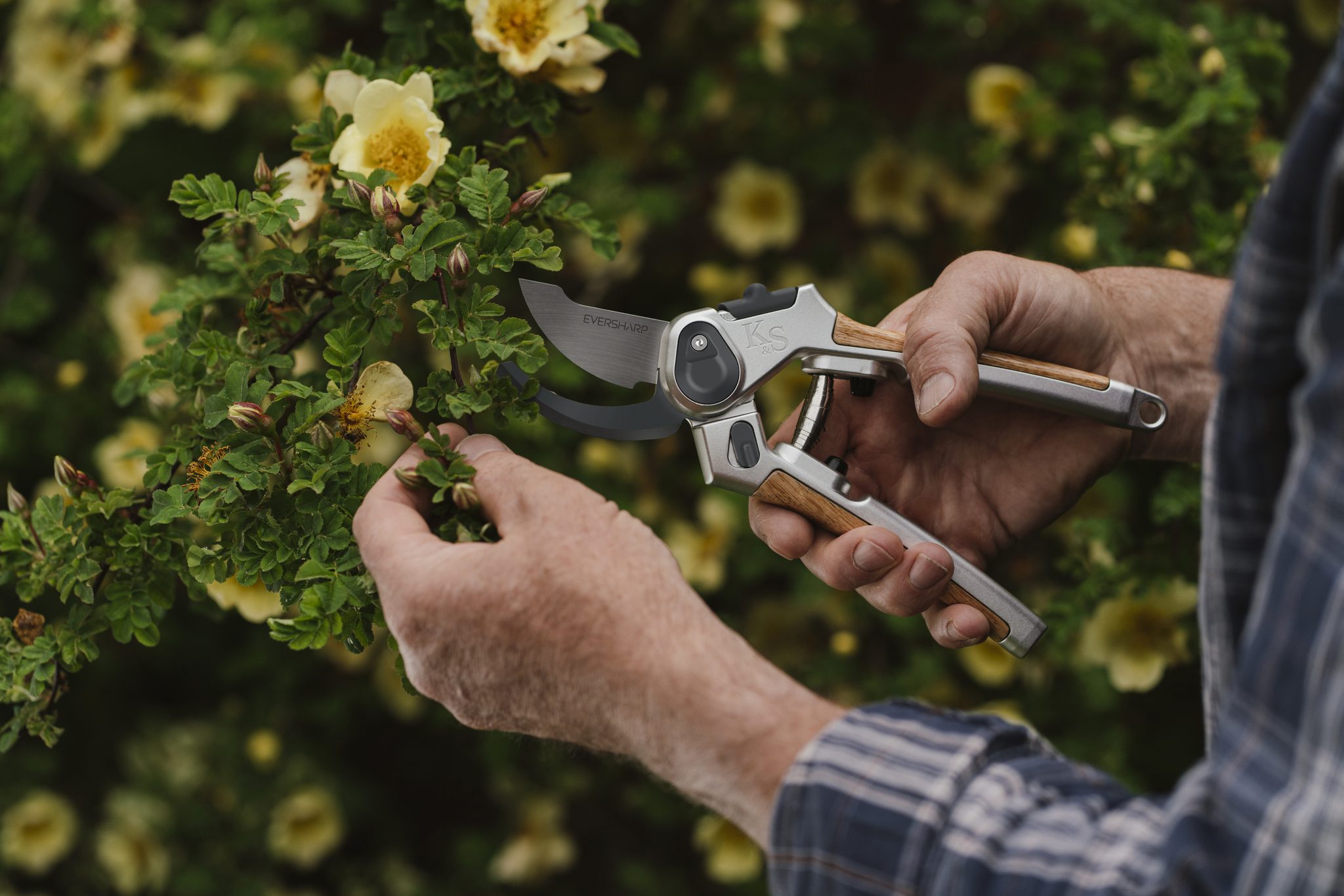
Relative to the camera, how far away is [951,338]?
1306 millimetres

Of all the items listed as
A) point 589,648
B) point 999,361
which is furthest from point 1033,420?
point 589,648

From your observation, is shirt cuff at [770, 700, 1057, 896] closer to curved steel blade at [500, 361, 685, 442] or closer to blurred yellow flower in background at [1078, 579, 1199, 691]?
curved steel blade at [500, 361, 685, 442]

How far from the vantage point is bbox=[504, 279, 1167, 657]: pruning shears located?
51.6 inches

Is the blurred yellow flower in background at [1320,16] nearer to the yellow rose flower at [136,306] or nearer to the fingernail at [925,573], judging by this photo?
the fingernail at [925,573]

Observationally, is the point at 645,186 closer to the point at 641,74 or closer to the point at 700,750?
the point at 641,74

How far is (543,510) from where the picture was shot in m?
1.10

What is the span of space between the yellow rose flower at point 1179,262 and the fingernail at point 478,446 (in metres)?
1.10

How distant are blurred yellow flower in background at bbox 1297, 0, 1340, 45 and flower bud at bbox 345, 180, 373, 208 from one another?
2.02 m

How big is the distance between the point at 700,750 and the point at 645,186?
168 centimetres

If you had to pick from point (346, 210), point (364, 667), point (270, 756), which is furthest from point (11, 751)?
point (346, 210)

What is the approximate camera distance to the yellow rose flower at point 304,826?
2.35 meters

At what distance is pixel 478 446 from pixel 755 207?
1.39 m

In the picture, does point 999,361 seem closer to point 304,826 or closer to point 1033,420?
point 1033,420

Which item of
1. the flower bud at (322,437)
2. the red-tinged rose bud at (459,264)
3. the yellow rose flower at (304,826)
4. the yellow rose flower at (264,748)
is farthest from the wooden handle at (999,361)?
the yellow rose flower at (304,826)
